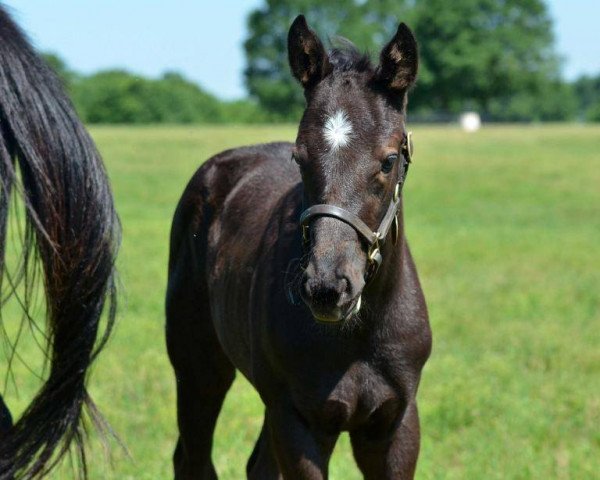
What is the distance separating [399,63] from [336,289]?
0.88m

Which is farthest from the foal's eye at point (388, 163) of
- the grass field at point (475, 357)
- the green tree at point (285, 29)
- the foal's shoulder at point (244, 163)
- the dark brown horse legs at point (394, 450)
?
the green tree at point (285, 29)

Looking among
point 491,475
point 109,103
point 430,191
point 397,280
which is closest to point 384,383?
point 397,280

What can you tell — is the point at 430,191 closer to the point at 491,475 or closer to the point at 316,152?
the point at 491,475

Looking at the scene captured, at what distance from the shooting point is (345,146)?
3.29 metres

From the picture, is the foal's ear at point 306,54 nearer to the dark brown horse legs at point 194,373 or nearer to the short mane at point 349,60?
the short mane at point 349,60

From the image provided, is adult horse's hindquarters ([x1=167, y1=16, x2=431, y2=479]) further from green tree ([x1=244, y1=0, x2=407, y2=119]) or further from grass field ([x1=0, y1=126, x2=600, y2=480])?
green tree ([x1=244, y1=0, x2=407, y2=119])

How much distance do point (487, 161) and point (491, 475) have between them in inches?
1042

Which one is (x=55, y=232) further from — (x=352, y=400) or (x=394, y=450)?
(x=394, y=450)

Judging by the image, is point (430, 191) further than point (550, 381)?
Yes

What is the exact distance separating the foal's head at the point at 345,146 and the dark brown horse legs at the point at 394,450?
0.68 metres

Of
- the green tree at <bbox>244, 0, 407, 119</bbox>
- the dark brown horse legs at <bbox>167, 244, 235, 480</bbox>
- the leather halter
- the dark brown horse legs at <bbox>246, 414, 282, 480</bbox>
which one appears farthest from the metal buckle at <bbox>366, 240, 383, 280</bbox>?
the green tree at <bbox>244, 0, 407, 119</bbox>

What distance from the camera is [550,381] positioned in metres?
7.52

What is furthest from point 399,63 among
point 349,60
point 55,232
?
point 55,232

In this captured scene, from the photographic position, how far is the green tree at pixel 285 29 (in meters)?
66.5
